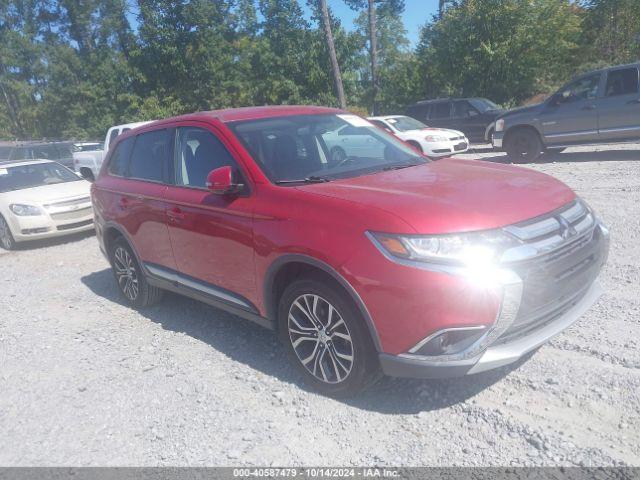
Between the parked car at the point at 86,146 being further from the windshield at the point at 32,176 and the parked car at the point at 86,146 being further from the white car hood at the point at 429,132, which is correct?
the white car hood at the point at 429,132

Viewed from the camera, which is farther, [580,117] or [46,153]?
[46,153]

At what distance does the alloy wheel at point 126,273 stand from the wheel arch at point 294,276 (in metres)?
2.19

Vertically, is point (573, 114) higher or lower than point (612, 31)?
lower

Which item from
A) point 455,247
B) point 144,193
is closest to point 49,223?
point 144,193

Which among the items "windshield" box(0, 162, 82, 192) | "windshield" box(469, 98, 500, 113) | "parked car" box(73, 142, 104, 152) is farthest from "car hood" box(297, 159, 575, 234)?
"parked car" box(73, 142, 104, 152)

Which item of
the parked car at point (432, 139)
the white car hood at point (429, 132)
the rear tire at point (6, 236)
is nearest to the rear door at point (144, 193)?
the rear tire at point (6, 236)

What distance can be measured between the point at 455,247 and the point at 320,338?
108 cm

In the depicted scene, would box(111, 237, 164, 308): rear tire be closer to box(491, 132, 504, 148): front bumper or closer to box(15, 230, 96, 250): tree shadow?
box(15, 230, 96, 250): tree shadow

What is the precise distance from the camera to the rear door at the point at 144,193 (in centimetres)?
466

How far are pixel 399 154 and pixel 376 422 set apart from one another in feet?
7.15

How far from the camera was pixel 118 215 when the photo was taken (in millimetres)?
5273

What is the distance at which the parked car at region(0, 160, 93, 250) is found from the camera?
890 centimetres

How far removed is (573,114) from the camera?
38.0 feet

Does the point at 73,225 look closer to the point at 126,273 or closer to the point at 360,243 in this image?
the point at 126,273
